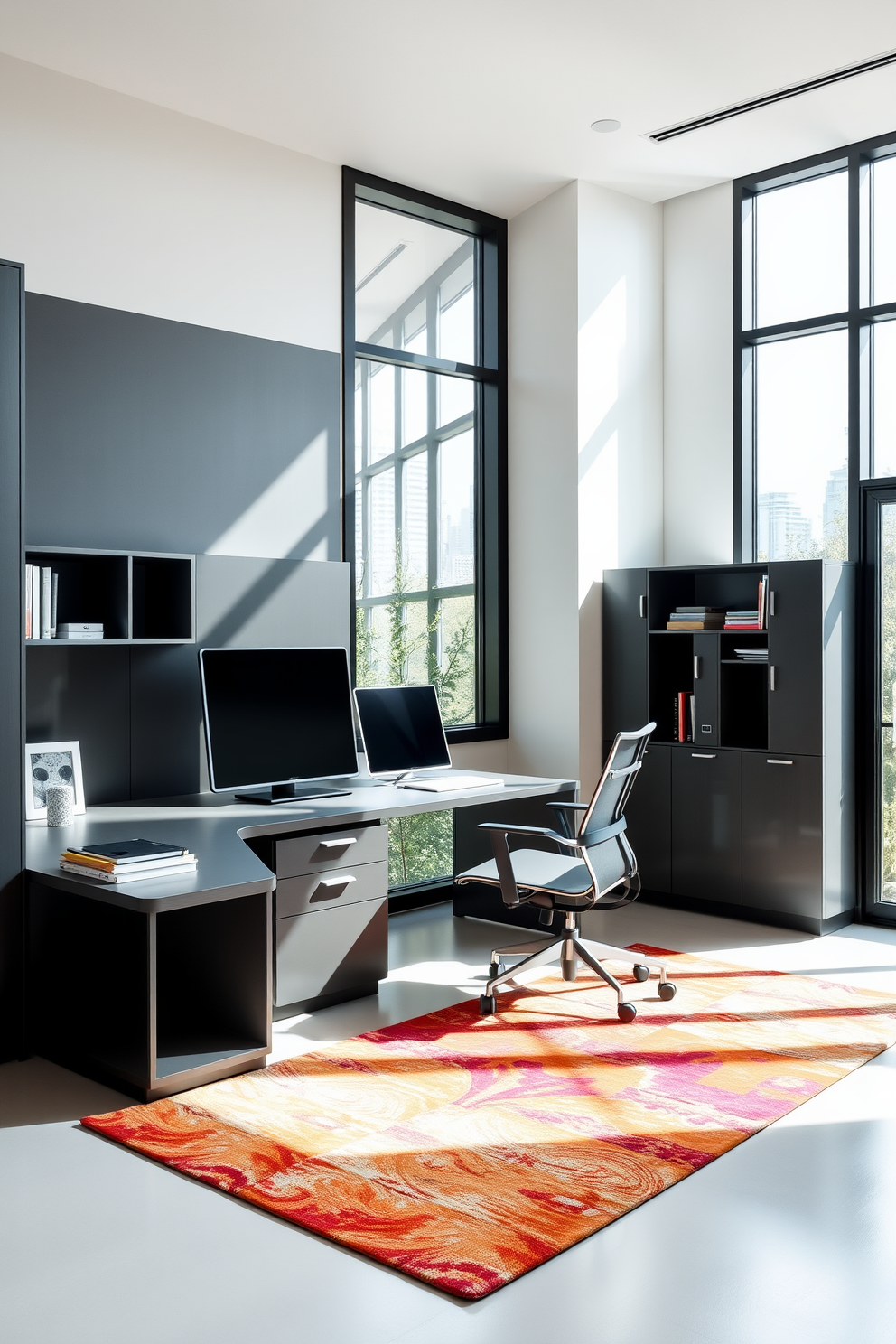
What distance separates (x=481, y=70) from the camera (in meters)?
4.48

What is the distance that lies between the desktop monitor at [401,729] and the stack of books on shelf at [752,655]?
151 centimetres

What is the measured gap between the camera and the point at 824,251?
18.4ft

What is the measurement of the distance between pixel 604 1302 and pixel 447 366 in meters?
4.47

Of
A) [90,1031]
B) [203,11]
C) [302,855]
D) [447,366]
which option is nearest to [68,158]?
[203,11]

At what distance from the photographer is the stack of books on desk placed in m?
3.19

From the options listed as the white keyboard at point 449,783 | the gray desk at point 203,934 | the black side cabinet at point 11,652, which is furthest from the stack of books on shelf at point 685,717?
the black side cabinet at point 11,652

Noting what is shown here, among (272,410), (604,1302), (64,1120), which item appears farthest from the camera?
(272,410)

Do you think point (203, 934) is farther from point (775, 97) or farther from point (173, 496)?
point (775, 97)

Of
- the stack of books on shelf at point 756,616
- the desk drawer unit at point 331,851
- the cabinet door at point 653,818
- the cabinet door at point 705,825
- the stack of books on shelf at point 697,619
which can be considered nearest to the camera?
the desk drawer unit at point 331,851

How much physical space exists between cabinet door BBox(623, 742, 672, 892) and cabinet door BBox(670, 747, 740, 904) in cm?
4

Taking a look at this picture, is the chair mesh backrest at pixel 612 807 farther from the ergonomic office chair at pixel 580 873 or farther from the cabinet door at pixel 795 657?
the cabinet door at pixel 795 657

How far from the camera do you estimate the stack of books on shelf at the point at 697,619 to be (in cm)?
552

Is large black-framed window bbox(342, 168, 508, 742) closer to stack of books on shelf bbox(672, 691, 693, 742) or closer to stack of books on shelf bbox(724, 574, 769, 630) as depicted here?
stack of books on shelf bbox(672, 691, 693, 742)

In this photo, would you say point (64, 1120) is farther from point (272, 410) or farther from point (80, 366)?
point (272, 410)
